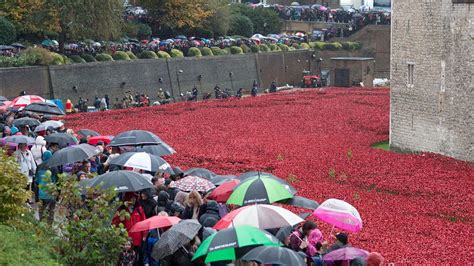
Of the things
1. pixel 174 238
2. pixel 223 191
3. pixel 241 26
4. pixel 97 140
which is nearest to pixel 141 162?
pixel 223 191

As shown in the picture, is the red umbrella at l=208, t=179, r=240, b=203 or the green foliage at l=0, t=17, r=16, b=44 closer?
the red umbrella at l=208, t=179, r=240, b=203

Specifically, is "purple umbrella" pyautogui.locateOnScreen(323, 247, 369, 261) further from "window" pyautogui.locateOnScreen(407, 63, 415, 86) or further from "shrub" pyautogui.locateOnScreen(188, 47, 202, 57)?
"shrub" pyautogui.locateOnScreen(188, 47, 202, 57)

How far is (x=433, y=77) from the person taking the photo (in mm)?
29969

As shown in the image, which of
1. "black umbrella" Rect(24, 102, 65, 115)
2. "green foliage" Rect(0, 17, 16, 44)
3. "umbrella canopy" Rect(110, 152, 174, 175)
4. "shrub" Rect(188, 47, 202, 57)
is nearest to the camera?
"umbrella canopy" Rect(110, 152, 174, 175)

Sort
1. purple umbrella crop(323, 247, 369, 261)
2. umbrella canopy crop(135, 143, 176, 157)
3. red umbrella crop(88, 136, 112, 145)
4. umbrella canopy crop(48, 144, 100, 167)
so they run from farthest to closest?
red umbrella crop(88, 136, 112, 145), umbrella canopy crop(135, 143, 176, 157), umbrella canopy crop(48, 144, 100, 167), purple umbrella crop(323, 247, 369, 261)

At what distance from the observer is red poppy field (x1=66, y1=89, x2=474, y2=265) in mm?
18038

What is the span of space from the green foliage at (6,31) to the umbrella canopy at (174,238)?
38.7 metres

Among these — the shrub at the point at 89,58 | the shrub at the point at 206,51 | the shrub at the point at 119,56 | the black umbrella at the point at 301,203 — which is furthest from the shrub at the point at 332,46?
the black umbrella at the point at 301,203

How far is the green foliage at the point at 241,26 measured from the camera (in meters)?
69.0

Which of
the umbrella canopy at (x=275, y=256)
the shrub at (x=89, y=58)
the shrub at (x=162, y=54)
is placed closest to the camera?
the umbrella canopy at (x=275, y=256)

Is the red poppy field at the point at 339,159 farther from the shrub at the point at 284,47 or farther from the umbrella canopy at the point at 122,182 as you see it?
the shrub at the point at 284,47

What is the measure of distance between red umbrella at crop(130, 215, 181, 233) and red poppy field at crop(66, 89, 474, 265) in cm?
393

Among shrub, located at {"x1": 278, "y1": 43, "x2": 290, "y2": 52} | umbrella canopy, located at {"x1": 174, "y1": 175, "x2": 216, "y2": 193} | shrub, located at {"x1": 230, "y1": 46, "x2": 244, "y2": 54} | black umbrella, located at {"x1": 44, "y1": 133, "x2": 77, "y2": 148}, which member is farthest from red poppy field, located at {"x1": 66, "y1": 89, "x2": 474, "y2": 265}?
shrub, located at {"x1": 278, "y1": 43, "x2": 290, "y2": 52}

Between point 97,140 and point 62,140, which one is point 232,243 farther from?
point 97,140
